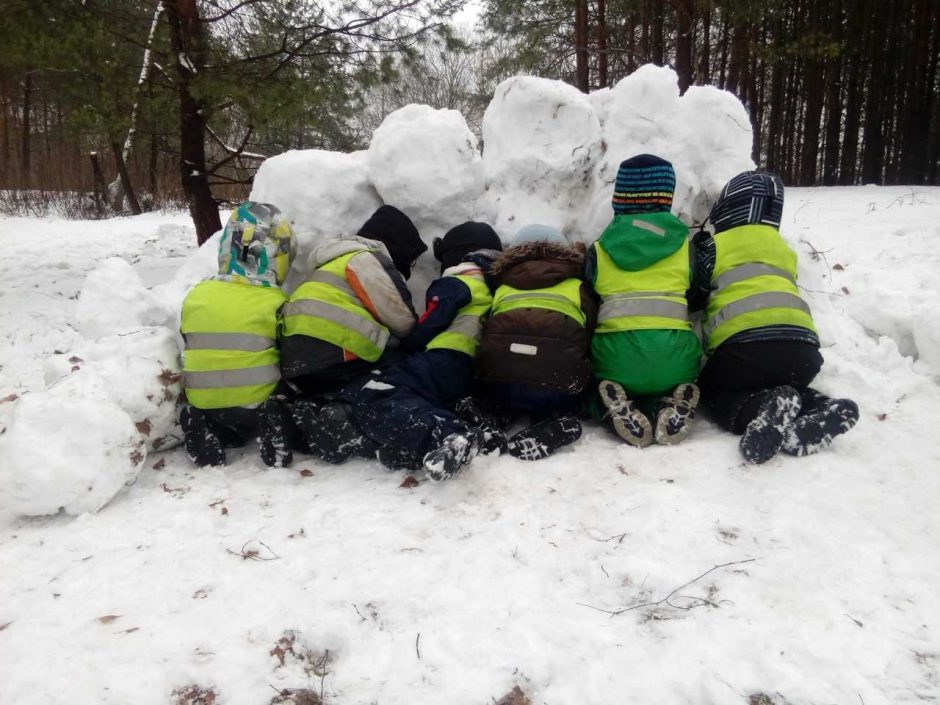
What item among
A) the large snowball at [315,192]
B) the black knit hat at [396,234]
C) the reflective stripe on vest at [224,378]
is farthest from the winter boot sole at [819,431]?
the large snowball at [315,192]

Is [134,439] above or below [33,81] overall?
below

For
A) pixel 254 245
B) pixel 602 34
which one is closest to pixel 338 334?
pixel 254 245

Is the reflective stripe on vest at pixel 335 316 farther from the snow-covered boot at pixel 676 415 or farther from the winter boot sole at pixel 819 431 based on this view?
the winter boot sole at pixel 819 431

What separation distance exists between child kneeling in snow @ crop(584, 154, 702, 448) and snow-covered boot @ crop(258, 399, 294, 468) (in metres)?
1.66

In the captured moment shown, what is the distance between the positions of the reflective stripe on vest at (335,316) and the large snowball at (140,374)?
0.70m

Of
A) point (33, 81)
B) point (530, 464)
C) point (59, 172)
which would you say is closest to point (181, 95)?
point (530, 464)

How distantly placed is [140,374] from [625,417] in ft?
8.34

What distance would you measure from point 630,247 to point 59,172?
17503 millimetres

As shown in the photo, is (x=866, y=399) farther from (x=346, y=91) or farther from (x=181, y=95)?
(x=181, y=95)

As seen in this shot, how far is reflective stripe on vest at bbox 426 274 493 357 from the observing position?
10.1 feet

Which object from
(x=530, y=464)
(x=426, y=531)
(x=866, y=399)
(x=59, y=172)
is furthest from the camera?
(x=59, y=172)

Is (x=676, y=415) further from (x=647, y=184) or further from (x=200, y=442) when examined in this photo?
(x=200, y=442)

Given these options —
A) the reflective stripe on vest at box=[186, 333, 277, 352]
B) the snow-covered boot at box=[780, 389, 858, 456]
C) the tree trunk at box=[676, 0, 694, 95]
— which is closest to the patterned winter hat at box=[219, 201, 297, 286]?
the reflective stripe on vest at box=[186, 333, 277, 352]

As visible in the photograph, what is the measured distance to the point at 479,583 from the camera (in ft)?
6.20
